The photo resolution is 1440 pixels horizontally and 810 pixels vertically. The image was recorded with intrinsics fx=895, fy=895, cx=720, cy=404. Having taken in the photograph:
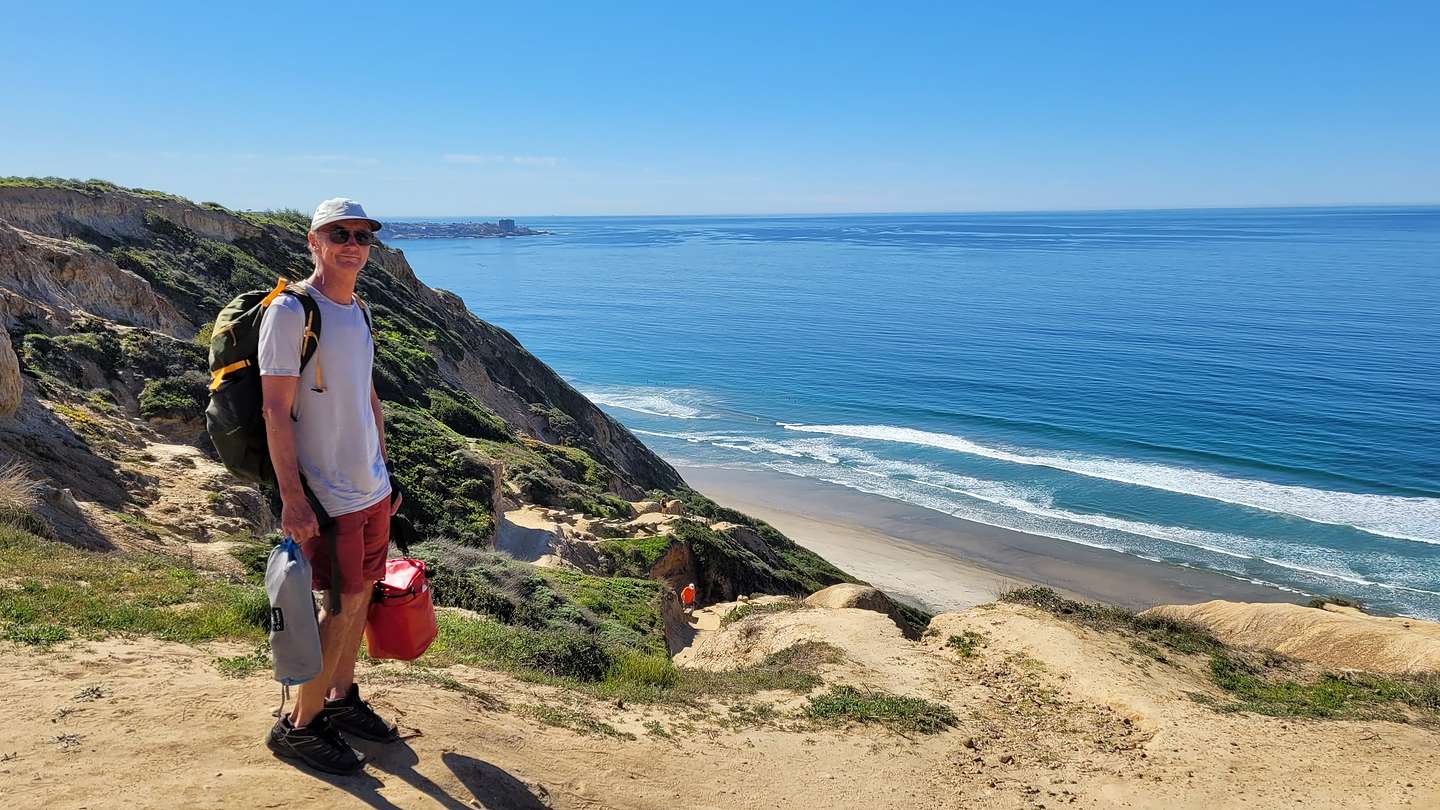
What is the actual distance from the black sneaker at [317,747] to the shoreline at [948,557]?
842 inches

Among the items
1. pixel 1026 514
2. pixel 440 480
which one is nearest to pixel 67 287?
pixel 440 480

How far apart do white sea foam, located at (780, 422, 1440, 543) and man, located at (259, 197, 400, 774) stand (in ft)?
→ 109

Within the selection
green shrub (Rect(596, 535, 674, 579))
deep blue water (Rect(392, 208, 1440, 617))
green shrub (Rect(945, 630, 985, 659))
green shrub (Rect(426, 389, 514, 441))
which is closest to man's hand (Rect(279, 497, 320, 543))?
green shrub (Rect(945, 630, 985, 659))

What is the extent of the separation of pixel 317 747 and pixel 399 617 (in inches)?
26.9

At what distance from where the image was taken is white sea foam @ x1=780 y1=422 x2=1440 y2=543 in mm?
29109

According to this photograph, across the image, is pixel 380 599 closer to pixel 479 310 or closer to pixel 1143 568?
pixel 1143 568

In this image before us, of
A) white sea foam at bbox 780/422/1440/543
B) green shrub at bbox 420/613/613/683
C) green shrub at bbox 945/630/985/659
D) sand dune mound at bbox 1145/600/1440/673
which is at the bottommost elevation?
white sea foam at bbox 780/422/1440/543

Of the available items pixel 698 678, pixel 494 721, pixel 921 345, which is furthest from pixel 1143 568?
pixel 921 345

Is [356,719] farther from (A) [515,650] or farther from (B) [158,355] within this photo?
(B) [158,355]

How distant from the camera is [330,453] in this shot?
395 centimetres

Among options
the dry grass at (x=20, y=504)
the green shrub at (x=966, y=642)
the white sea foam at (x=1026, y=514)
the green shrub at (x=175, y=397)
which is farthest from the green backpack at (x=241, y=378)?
the white sea foam at (x=1026, y=514)

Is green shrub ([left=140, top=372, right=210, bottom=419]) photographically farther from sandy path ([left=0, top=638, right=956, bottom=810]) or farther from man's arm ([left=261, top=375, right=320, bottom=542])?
man's arm ([left=261, top=375, right=320, bottom=542])

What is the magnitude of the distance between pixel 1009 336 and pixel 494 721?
61373mm

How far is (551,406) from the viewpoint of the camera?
3177 centimetres
